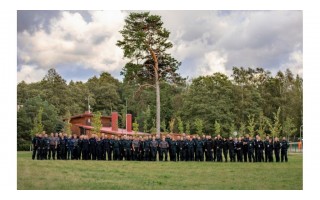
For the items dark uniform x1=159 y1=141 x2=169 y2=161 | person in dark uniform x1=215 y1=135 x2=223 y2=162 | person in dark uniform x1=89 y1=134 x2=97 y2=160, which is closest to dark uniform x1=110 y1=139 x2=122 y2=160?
person in dark uniform x1=89 y1=134 x2=97 y2=160

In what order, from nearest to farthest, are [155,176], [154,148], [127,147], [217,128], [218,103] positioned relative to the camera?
[155,176]
[154,148]
[127,147]
[217,128]
[218,103]

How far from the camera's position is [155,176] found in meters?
17.5

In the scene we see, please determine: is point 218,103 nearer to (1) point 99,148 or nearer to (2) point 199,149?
(2) point 199,149

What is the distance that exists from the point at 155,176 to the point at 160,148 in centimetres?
567

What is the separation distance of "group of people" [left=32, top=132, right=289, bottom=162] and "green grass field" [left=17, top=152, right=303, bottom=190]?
2.08 metres

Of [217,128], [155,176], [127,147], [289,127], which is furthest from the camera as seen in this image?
[289,127]

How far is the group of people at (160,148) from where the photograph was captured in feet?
75.8

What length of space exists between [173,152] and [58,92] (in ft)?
99.8

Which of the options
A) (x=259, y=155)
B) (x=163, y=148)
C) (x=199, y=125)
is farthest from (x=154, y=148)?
(x=199, y=125)

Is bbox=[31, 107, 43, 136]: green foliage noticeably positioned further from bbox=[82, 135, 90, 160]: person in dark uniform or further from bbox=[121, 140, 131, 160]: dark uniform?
bbox=[121, 140, 131, 160]: dark uniform

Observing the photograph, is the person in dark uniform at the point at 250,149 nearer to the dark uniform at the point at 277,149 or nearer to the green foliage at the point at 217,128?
the dark uniform at the point at 277,149

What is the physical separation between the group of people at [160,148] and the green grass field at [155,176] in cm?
208

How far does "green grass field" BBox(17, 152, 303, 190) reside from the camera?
1597 centimetres
